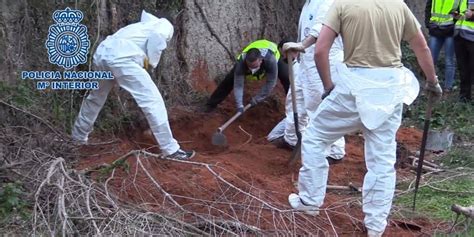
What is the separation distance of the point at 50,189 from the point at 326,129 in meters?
1.95

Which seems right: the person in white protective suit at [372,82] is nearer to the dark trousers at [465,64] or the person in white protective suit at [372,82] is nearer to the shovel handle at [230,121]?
the shovel handle at [230,121]

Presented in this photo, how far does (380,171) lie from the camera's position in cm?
561

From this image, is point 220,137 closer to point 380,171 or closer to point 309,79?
point 309,79

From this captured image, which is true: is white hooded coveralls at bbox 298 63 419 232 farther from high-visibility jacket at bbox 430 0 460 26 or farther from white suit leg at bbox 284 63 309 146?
high-visibility jacket at bbox 430 0 460 26

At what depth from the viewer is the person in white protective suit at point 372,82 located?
18.2 feet

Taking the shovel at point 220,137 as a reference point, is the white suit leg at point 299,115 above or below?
above

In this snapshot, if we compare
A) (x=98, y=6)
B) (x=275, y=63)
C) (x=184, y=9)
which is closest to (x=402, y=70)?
(x=275, y=63)

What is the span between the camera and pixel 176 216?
5672 millimetres

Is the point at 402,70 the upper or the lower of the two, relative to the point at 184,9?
upper

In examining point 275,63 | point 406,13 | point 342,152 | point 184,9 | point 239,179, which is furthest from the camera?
point 184,9

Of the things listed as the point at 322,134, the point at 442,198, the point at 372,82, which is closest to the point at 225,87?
the point at 442,198

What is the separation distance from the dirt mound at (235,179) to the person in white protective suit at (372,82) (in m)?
0.49

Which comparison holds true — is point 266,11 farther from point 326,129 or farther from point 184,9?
point 326,129

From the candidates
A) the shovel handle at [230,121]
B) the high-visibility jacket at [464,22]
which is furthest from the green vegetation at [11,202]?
the high-visibility jacket at [464,22]
